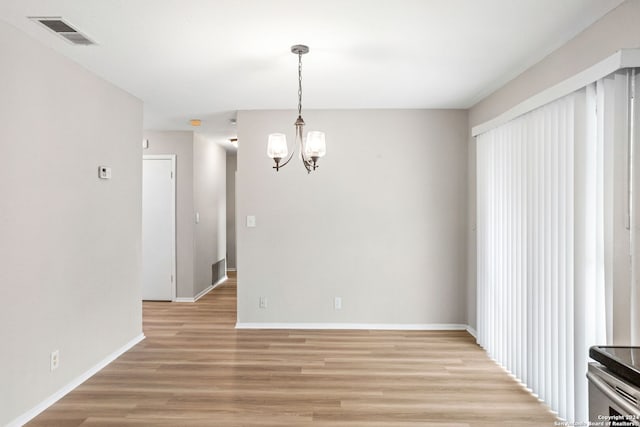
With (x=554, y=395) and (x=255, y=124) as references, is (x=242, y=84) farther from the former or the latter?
(x=554, y=395)

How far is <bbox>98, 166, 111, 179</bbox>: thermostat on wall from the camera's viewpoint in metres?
3.65

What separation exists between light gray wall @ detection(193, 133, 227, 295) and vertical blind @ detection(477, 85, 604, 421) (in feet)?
14.0

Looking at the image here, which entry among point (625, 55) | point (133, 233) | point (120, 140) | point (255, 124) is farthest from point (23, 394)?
point (625, 55)

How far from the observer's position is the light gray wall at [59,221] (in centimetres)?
262

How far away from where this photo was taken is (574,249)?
2.68 meters

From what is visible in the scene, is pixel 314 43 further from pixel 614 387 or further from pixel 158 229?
pixel 158 229

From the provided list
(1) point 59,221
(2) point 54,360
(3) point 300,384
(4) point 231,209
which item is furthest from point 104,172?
(4) point 231,209

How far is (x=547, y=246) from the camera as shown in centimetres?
299

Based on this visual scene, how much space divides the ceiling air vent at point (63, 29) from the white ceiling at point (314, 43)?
51 millimetres

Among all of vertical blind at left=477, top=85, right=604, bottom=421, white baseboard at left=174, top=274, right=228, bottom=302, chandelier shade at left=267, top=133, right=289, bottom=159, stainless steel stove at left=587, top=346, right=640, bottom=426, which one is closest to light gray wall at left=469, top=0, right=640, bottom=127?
vertical blind at left=477, top=85, right=604, bottom=421

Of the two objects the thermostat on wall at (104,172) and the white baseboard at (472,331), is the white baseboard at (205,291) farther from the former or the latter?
the white baseboard at (472,331)

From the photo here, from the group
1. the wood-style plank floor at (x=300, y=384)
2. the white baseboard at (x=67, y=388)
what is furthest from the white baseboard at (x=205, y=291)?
the white baseboard at (x=67, y=388)

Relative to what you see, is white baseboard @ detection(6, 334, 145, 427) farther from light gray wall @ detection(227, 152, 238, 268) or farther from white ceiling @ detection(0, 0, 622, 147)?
light gray wall @ detection(227, 152, 238, 268)

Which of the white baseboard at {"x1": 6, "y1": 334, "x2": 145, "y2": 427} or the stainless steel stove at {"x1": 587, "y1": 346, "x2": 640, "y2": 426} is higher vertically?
the stainless steel stove at {"x1": 587, "y1": 346, "x2": 640, "y2": 426}
